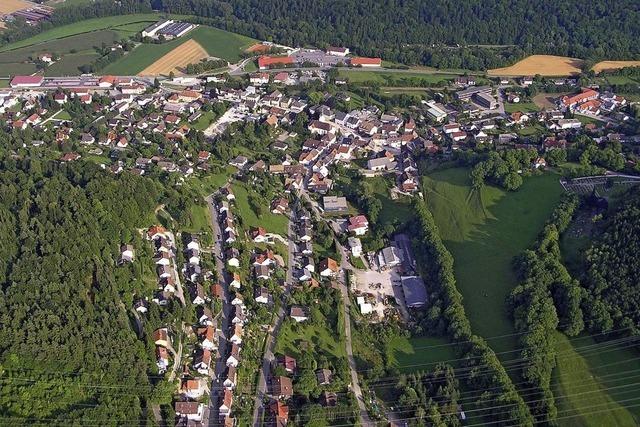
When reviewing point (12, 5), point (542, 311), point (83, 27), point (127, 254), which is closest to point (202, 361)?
point (127, 254)

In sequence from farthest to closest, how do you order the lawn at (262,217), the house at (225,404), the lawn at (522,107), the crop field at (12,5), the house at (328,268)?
the crop field at (12,5)
the lawn at (522,107)
the lawn at (262,217)
the house at (328,268)
the house at (225,404)

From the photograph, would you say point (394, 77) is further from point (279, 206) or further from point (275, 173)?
point (279, 206)

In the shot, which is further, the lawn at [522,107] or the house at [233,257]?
the lawn at [522,107]

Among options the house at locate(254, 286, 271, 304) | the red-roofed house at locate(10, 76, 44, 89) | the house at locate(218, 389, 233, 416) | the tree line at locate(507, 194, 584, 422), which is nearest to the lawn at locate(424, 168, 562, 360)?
the tree line at locate(507, 194, 584, 422)

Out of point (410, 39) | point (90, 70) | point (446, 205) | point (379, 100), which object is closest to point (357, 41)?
point (410, 39)

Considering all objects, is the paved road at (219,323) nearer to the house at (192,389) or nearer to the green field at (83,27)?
the house at (192,389)

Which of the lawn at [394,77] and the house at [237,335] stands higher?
the lawn at [394,77]

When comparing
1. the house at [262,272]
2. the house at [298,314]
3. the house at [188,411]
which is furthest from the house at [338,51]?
the house at [188,411]
